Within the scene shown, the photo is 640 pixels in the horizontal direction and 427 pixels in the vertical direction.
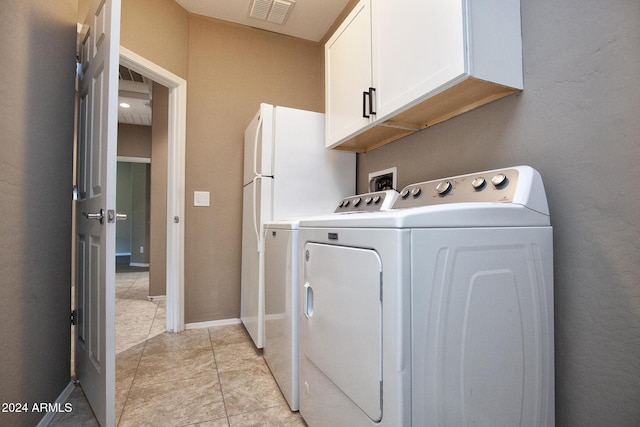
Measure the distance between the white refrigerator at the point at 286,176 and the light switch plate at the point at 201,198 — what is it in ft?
1.85

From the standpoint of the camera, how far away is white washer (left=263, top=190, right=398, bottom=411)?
1.45 metres

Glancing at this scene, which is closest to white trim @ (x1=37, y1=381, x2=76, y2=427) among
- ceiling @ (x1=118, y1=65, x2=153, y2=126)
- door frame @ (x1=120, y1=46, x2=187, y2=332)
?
door frame @ (x1=120, y1=46, x2=187, y2=332)

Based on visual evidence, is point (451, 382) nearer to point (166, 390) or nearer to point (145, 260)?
point (166, 390)

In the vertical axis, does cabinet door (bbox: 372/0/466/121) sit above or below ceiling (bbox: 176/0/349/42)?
below

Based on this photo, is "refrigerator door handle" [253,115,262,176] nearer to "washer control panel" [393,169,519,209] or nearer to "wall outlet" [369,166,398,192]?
"wall outlet" [369,166,398,192]

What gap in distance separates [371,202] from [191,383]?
1458 millimetres

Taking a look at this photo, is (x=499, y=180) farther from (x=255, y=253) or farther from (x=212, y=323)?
(x=212, y=323)

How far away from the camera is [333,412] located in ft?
3.51

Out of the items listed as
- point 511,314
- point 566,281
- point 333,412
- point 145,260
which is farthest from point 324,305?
point 145,260

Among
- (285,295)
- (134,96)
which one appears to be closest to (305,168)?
(285,295)

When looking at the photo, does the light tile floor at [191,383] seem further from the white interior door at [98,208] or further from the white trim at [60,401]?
the white interior door at [98,208]

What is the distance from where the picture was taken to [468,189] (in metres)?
1.15

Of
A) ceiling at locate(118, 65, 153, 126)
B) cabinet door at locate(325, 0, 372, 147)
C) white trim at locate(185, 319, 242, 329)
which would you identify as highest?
ceiling at locate(118, 65, 153, 126)

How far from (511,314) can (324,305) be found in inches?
23.3
